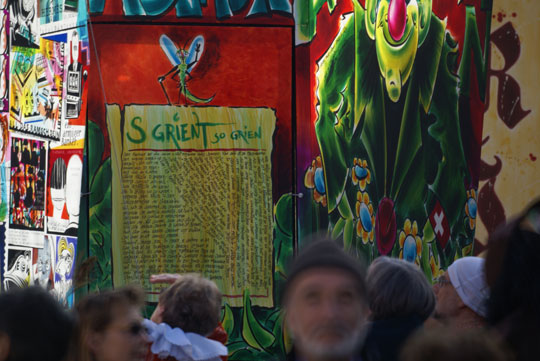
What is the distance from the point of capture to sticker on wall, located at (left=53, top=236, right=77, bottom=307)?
843 centimetres

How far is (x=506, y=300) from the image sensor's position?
2.66m

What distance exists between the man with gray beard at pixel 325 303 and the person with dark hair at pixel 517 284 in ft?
1.46

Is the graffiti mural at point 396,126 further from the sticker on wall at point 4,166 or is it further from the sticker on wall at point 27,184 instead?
the sticker on wall at point 4,166

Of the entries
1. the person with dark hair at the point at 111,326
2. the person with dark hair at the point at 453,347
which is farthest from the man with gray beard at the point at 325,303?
the person with dark hair at the point at 111,326

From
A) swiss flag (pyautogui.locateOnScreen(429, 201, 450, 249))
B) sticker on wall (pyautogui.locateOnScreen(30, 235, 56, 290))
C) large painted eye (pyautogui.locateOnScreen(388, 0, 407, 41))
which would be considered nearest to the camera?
swiss flag (pyautogui.locateOnScreen(429, 201, 450, 249))

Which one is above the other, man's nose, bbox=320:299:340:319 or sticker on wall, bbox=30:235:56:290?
man's nose, bbox=320:299:340:319

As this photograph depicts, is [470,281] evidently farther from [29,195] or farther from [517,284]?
[29,195]

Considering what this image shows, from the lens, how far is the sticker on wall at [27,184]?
348 inches

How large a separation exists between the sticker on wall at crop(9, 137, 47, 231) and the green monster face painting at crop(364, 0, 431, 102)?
3510mm

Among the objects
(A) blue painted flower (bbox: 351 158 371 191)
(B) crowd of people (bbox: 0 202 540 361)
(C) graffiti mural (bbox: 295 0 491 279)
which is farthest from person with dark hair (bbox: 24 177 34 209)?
(B) crowd of people (bbox: 0 202 540 361)

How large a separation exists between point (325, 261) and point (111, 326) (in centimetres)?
112

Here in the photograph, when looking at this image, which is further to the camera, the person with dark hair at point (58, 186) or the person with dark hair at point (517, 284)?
the person with dark hair at point (58, 186)

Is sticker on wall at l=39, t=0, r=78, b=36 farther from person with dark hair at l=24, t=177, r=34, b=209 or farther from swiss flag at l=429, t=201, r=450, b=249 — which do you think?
swiss flag at l=429, t=201, r=450, b=249

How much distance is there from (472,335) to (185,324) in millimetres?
2337
